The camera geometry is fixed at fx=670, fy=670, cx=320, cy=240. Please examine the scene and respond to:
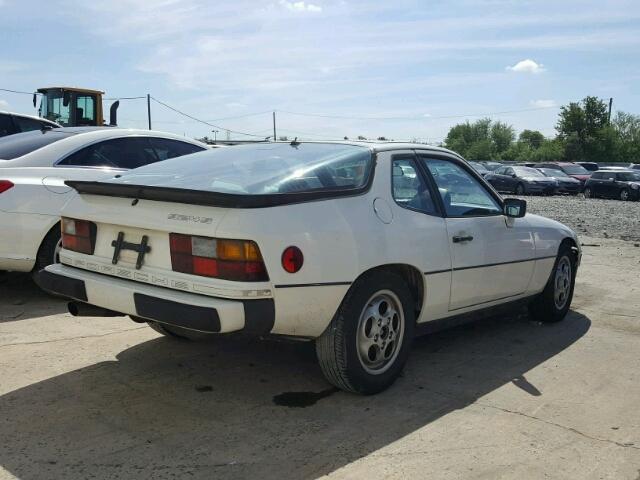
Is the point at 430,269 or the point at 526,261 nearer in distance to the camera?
the point at 430,269

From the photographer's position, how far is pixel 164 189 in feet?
12.1

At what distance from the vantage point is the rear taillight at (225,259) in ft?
11.3

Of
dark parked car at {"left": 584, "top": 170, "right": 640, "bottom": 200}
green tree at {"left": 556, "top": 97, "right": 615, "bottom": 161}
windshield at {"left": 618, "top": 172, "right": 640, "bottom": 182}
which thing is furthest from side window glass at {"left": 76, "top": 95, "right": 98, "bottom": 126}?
green tree at {"left": 556, "top": 97, "right": 615, "bottom": 161}

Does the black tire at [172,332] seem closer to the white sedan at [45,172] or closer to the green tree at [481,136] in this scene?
the white sedan at [45,172]

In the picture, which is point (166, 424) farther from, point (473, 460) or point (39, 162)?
point (39, 162)

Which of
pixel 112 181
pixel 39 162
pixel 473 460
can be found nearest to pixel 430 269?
pixel 473 460

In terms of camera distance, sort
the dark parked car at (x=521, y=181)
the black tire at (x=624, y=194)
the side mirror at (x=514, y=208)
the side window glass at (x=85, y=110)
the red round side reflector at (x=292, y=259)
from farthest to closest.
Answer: the dark parked car at (x=521, y=181) → the black tire at (x=624, y=194) → the side window glass at (x=85, y=110) → the side mirror at (x=514, y=208) → the red round side reflector at (x=292, y=259)

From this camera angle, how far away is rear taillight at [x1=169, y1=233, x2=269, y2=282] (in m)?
3.43

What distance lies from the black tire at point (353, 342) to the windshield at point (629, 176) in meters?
25.1

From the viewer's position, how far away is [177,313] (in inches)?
137

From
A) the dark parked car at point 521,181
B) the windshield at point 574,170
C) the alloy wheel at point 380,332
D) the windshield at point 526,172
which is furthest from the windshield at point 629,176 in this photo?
the alloy wheel at point 380,332

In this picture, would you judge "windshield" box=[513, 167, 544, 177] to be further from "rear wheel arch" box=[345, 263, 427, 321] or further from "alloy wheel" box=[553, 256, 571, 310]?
"rear wheel arch" box=[345, 263, 427, 321]

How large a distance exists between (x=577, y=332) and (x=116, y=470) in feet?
13.5

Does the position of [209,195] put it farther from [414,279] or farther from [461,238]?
[461,238]
